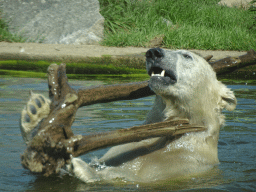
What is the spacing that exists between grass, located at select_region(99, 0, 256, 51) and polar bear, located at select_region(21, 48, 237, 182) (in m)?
5.69

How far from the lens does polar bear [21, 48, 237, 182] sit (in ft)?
9.56

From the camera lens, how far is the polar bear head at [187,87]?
3145 mm

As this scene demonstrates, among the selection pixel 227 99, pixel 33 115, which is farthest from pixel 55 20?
pixel 33 115

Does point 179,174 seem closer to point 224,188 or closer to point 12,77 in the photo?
point 224,188

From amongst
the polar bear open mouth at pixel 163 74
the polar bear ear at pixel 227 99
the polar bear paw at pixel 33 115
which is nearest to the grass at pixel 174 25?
the polar bear ear at pixel 227 99

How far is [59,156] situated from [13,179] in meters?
0.60

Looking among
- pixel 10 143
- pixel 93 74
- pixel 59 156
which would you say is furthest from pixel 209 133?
pixel 93 74

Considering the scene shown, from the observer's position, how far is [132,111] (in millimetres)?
5359

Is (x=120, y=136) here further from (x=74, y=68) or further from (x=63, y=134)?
(x=74, y=68)

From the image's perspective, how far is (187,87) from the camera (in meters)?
3.28

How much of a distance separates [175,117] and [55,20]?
7.77 m

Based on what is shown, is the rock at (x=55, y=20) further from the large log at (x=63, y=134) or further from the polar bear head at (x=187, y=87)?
the large log at (x=63, y=134)

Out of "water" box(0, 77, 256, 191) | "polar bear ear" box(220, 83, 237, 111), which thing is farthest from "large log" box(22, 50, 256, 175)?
"polar bear ear" box(220, 83, 237, 111)

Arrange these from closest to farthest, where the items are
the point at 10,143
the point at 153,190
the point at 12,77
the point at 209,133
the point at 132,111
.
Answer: the point at 153,190
the point at 209,133
the point at 10,143
the point at 132,111
the point at 12,77
